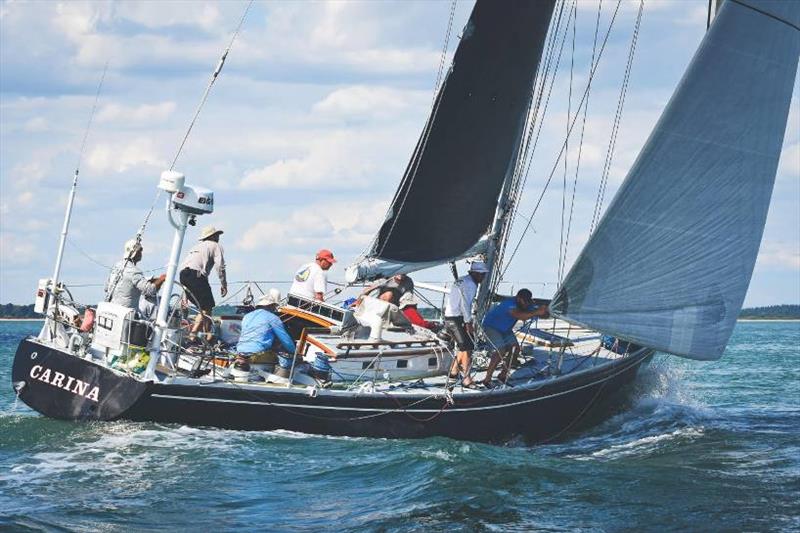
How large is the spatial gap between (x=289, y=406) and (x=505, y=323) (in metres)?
3.45

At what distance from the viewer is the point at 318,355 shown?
16.5 m

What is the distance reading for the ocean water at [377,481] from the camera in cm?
1234

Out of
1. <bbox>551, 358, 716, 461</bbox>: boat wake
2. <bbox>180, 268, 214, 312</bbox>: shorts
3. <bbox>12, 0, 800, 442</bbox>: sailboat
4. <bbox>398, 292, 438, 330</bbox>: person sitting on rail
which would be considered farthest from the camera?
<bbox>398, 292, 438, 330</bbox>: person sitting on rail

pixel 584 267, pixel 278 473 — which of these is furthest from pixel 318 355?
pixel 584 267

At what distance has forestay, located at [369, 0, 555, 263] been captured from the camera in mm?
17953

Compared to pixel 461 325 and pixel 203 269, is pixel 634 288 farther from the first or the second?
pixel 203 269

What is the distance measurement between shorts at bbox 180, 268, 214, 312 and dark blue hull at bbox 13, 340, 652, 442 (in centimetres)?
205

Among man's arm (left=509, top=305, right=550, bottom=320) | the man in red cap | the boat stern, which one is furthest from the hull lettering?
man's arm (left=509, top=305, right=550, bottom=320)

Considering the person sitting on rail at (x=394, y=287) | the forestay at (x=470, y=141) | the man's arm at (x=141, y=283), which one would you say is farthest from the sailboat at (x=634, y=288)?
the forestay at (x=470, y=141)

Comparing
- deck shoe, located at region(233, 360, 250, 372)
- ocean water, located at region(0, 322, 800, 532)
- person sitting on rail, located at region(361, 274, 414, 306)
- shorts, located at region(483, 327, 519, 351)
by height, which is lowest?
ocean water, located at region(0, 322, 800, 532)

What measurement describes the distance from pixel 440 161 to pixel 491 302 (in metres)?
2.29

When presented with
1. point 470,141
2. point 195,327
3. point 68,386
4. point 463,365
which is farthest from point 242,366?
point 470,141

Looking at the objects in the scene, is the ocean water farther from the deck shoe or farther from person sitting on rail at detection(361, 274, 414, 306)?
person sitting on rail at detection(361, 274, 414, 306)

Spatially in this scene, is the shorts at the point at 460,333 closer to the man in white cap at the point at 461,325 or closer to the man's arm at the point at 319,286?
the man in white cap at the point at 461,325
